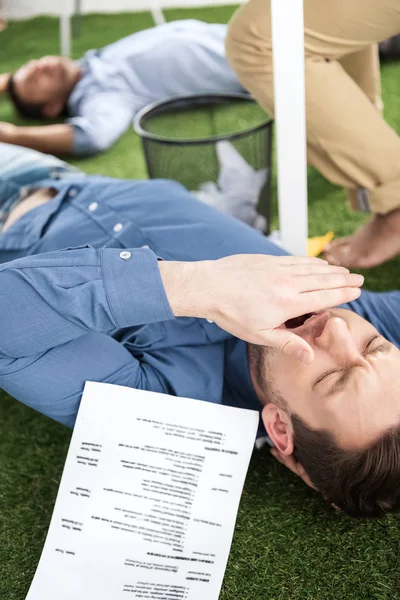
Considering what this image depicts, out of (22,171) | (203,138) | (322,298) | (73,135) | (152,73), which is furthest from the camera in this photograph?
(152,73)

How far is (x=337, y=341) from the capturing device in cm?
111

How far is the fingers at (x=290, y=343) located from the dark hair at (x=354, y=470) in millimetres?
162

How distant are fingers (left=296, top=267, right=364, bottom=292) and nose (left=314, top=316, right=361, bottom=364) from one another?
3.6 inches

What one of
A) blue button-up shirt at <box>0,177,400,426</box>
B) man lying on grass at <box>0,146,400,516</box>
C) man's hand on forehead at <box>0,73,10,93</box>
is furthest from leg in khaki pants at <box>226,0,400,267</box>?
man's hand on forehead at <box>0,73,10,93</box>

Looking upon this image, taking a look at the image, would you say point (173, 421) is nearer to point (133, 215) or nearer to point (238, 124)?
point (133, 215)

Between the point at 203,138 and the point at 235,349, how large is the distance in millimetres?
804

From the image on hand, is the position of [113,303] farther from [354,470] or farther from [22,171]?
[22,171]

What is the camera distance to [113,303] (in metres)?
1.08

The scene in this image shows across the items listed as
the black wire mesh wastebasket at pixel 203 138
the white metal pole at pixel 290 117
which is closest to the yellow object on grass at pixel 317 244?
the black wire mesh wastebasket at pixel 203 138

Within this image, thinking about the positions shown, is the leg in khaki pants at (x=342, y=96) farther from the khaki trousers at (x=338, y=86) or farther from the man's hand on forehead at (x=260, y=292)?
the man's hand on forehead at (x=260, y=292)

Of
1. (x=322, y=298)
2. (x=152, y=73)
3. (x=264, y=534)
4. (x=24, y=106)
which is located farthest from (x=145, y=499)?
(x=24, y=106)

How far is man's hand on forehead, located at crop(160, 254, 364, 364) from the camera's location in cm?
104

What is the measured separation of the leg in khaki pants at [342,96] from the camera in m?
1.43

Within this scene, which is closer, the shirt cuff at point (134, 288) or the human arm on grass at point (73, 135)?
the shirt cuff at point (134, 288)
